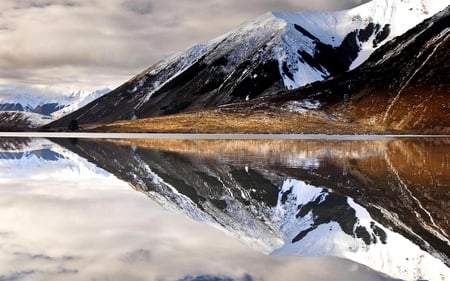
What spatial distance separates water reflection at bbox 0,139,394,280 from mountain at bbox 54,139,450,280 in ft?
4.18

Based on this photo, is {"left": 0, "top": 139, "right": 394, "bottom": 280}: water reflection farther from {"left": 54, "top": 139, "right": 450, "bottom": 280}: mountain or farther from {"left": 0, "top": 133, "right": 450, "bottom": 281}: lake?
{"left": 54, "top": 139, "right": 450, "bottom": 280}: mountain

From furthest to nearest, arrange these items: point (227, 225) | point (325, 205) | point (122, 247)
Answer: point (325, 205)
point (227, 225)
point (122, 247)

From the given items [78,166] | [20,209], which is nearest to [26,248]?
[20,209]

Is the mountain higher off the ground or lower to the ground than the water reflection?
lower

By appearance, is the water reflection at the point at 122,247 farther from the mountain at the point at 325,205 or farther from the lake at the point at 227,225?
the mountain at the point at 325,205

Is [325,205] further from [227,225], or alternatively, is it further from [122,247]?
[122,247]

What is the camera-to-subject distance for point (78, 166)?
47.1 metres

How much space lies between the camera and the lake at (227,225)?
15.2m

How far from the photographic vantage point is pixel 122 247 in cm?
1752

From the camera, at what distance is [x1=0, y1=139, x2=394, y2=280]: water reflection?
14516 mm

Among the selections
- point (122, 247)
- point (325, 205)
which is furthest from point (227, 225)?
point (325, 205)

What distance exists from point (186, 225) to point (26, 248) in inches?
263

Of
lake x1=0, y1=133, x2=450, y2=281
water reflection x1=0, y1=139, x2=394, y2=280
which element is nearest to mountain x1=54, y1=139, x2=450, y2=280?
lake x1=0, y1=133, x2=450, y2=281

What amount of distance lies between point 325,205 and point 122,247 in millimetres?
12780
